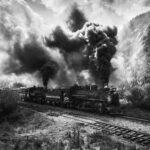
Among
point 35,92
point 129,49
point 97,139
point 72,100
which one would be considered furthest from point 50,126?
point 129,49

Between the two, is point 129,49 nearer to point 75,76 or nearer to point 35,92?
point 75,76

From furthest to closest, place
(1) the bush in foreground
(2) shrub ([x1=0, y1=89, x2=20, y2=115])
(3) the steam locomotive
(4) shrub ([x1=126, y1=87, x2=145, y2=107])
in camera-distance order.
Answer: (4) shrub ([x1=126, y1=87, x2=145, y2=107]) → (1) the bush in foreground → (2) shrub ([x1=0, y1=89, x2=20, y2=115]) → (3) the steam locomotive

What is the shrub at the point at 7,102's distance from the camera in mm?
19895

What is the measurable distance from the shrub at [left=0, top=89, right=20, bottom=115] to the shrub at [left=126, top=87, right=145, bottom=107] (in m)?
13.0

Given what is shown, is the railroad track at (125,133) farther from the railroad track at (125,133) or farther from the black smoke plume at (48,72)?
the black smoke plume at (48,72)

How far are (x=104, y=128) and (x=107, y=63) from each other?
1099 centimetres

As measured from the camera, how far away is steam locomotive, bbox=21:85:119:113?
19547mm

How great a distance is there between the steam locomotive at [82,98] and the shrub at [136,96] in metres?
5.88

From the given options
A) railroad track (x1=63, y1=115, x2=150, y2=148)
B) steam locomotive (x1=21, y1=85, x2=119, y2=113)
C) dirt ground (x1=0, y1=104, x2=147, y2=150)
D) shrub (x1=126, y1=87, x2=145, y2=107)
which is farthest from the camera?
shrub (x1=126, y1=87, x2=145, y2=107)

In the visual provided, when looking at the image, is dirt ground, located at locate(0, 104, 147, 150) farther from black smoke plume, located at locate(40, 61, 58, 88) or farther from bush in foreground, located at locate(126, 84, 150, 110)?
black smoke plume, located at locate(40, 61, 58, 88)

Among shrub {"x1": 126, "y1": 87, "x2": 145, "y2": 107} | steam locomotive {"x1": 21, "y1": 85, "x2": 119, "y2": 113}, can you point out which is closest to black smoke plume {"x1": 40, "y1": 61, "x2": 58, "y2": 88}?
steam locomotive {"x1": 21, "y1": 85, "x2": 119, "y2": 113}

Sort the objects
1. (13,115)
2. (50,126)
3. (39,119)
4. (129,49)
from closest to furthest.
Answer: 1. (50,126)
2. (39,119)
3. (13,115)
4. (129,49)

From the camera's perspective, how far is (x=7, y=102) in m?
20.2

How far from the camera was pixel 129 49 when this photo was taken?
229 feet
